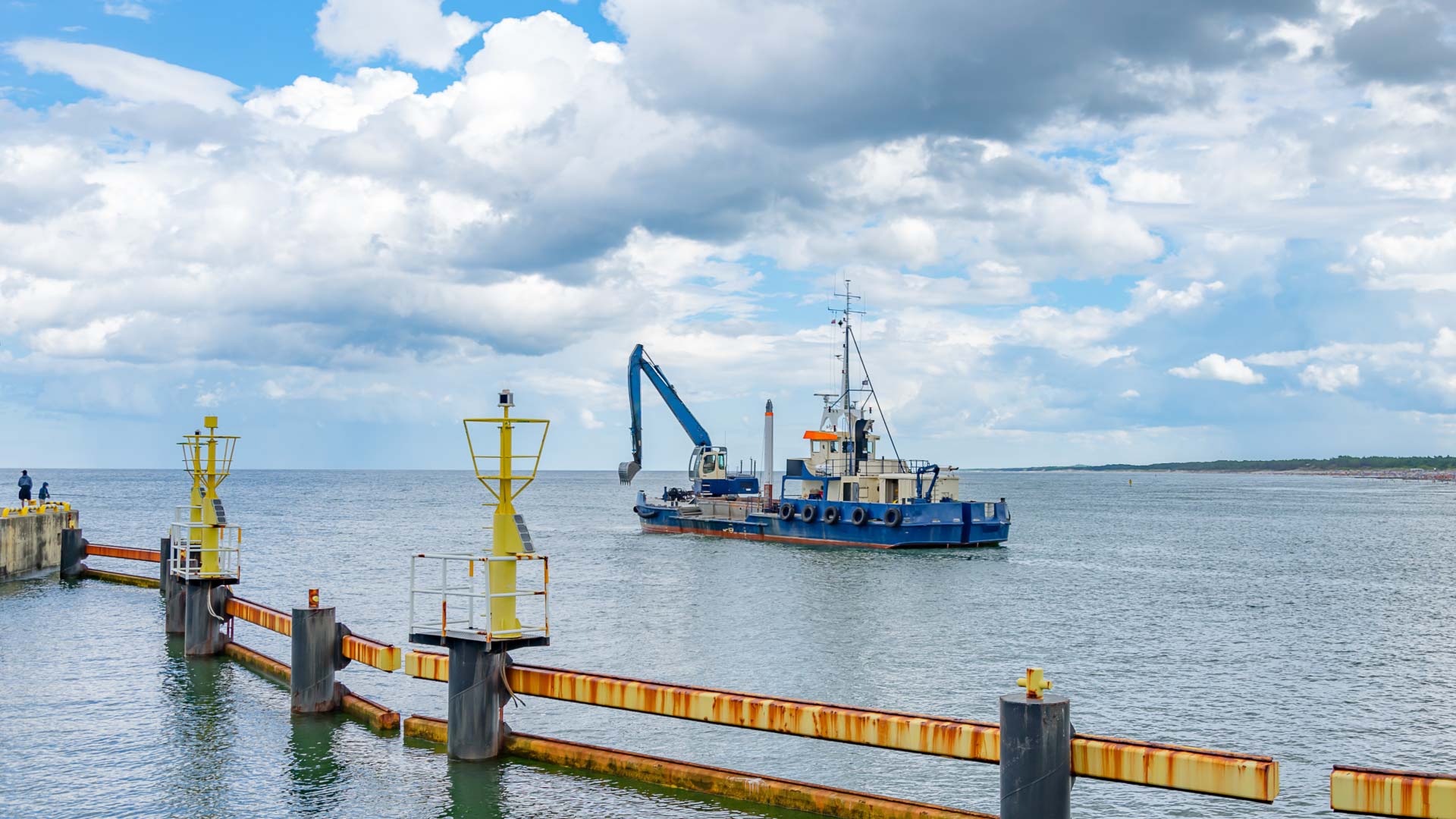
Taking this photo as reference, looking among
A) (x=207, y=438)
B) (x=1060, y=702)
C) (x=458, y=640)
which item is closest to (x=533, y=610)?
(x=207, y=438)

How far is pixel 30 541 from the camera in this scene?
128ft

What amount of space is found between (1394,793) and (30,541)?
43.1 m

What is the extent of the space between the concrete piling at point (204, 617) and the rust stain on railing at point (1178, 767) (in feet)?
64.6

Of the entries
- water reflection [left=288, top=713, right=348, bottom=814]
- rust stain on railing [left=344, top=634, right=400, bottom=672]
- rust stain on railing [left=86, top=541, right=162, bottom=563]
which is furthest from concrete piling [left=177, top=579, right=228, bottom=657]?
rust stain on railing [left=86, top=541, right=162, bottom=563]

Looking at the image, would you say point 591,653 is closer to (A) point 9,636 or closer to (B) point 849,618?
(B) point 849,618

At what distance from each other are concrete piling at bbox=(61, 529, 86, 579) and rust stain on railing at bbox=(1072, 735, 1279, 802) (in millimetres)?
38276

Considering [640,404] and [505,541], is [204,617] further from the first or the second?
[640,404]

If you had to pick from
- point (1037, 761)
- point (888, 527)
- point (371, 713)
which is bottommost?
point (371, 713)

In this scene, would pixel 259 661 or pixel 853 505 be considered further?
pixel 853 505

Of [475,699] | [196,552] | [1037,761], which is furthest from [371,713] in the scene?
[1037,761]

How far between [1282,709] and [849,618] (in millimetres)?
14990

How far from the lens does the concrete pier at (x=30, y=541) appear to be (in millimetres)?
37062

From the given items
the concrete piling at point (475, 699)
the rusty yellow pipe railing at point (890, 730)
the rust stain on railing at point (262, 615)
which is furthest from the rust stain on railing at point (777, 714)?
the rust stain on railing at point (262, 615)

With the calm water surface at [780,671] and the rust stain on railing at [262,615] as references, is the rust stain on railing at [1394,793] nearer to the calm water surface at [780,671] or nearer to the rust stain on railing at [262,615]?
the calm water surface at [780,671]
